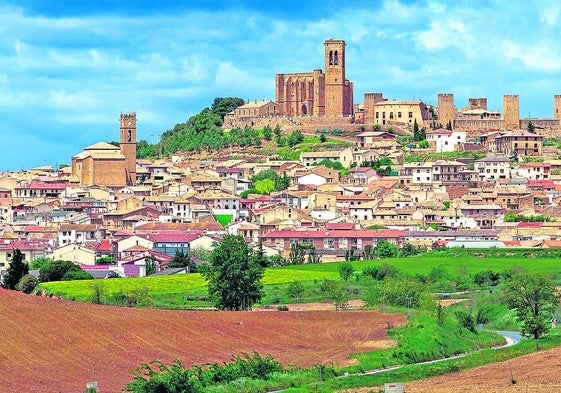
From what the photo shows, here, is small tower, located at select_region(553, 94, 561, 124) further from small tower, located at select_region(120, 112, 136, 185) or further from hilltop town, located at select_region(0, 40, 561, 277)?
small tower, located at select_region(120, 112, 136, 185)

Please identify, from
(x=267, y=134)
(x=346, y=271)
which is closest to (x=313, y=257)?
(x=346, y=271)

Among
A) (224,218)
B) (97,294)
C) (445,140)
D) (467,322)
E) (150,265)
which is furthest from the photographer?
(445,140)

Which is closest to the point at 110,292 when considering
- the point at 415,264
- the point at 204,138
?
the point at 415,264

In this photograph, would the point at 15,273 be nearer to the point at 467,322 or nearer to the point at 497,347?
the point at 467,322

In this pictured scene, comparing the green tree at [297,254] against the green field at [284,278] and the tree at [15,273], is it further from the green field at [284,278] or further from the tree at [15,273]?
the tree at [15,273]

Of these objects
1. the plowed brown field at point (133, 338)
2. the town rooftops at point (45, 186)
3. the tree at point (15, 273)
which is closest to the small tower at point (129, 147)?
the town rooftops at point (45, 186)

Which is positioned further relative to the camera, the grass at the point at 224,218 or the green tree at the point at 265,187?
the green tree at the point at 265,187

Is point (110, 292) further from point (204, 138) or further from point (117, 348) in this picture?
point (204, 138)
